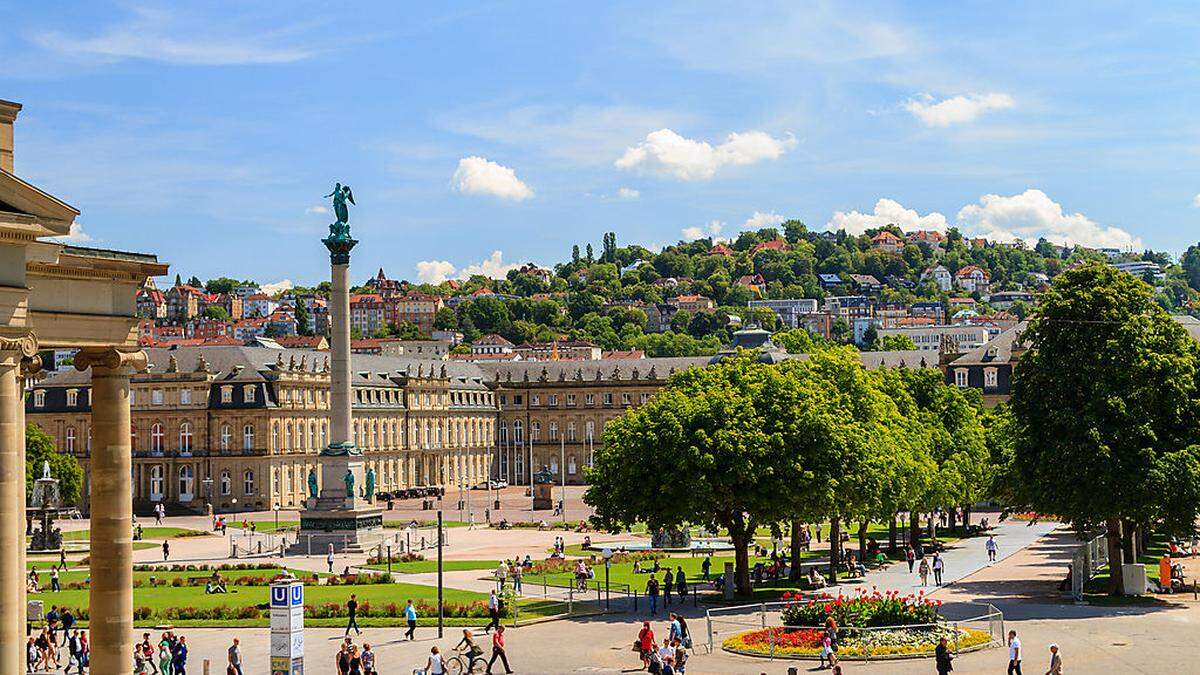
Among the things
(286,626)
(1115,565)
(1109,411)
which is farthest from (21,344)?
(1115,565)

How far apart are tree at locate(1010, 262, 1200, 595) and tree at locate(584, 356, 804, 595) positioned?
391 inches

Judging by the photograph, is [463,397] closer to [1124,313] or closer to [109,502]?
[1124,313]

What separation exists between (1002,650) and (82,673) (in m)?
28.1

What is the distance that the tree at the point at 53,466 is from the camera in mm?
112312

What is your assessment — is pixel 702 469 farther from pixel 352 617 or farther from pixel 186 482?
pixel 186 482

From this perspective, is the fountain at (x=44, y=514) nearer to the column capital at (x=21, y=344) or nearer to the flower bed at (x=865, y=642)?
the flower bed at (x=865, y=642)

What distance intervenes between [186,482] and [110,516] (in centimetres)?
12071

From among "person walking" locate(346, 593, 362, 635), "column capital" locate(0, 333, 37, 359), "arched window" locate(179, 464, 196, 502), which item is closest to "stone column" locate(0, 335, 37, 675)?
"column capital" locate(0, 333, 37, 359)

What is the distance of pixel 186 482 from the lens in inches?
5743

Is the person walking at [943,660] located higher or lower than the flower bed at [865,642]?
higher

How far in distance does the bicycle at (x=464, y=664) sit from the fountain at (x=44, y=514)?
52026 mm

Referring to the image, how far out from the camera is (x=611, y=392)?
189875 mm

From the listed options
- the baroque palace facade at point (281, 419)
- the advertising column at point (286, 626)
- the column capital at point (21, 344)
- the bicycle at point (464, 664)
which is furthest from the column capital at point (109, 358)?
the baroque palace facade at point (281, 419)

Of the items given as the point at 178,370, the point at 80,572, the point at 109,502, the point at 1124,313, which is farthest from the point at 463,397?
the point at 109,502
